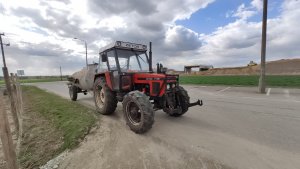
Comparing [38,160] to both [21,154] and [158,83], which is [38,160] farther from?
[158,83]

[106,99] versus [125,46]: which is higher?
[125,46]

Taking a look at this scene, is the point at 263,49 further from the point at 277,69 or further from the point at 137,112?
the point at 277,69

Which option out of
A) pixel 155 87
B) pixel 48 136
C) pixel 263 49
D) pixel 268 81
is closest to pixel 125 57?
pixel 155 87

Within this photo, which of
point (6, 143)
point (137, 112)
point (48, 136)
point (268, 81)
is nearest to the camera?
point (6, 143)

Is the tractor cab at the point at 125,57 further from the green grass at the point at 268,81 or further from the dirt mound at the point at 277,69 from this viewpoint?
the dirt mound at the point at 277,69

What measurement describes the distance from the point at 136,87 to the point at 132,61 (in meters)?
1.00

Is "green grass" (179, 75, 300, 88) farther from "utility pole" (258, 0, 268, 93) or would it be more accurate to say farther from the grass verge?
the grass verge

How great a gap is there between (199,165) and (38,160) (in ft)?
9.31

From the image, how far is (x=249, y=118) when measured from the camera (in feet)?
17.9

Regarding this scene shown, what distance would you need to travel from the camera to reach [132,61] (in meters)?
5.97

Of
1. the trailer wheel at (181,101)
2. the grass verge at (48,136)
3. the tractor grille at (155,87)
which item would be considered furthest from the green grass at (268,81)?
the grass verge at (48,136)

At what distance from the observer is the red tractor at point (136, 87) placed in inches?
175

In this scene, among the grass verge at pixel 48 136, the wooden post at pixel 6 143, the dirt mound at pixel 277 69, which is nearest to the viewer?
the wooden post at pixel 6 143

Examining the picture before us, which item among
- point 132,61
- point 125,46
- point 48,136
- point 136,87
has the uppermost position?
point 125,46
